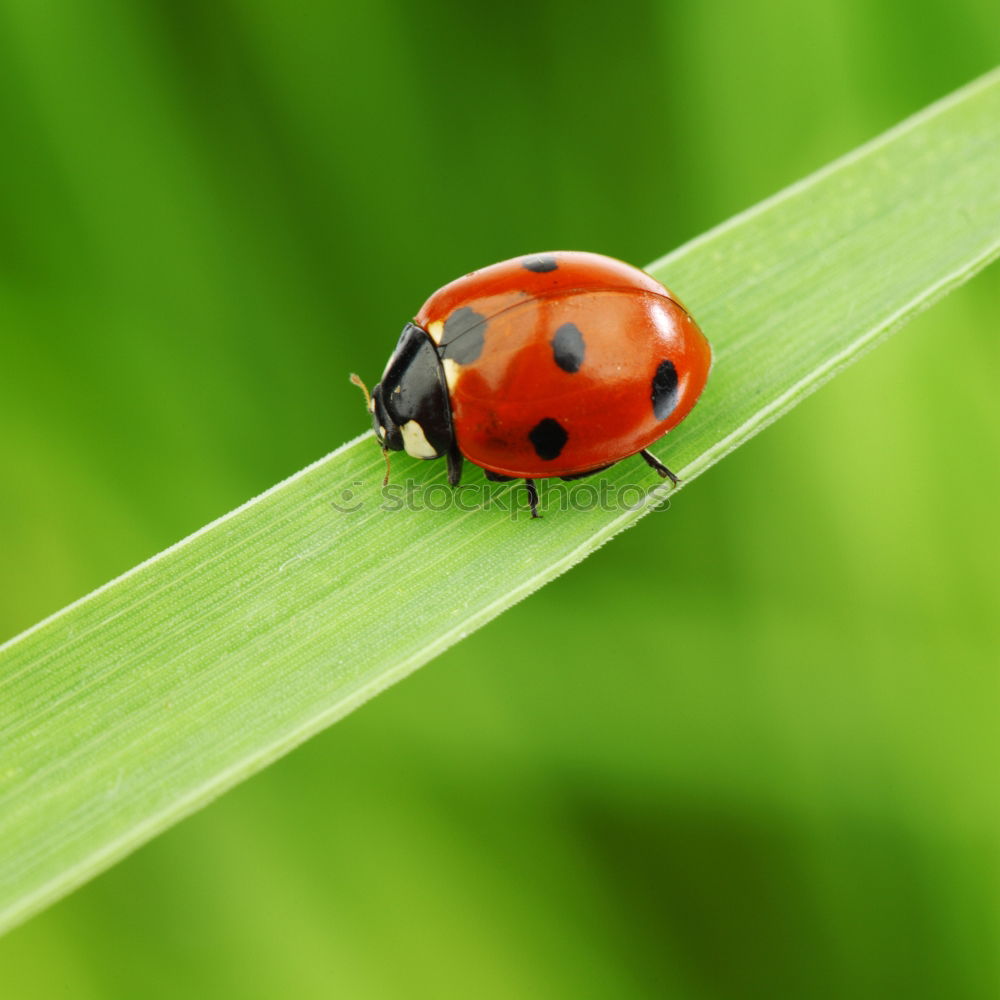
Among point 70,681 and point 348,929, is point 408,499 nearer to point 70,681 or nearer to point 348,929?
point 70,681

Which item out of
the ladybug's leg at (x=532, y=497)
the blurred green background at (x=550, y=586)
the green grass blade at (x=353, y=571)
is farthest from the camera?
the blurred green background at (x=550, y=586)

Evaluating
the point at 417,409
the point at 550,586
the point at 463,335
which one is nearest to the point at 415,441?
the point at 417,409

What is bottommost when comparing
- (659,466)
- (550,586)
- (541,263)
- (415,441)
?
(550,586)

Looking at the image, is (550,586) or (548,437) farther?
(550,586)

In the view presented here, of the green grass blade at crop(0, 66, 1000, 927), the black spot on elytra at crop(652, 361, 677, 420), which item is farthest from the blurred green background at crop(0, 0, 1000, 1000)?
the black spot on elytra at crop(652, 361, 677, 420)

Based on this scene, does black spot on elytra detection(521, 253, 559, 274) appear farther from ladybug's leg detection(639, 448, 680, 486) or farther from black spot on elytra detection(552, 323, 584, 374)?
ladybug's leg detection(639, 448, 680, 486)

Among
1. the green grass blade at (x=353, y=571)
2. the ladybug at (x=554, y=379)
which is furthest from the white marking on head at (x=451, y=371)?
the green grass blade at (x=353, y=571)

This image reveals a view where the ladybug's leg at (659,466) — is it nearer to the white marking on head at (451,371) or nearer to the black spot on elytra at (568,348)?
the black spot on elytra at (568,348)

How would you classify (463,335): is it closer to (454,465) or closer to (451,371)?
(451,371)
